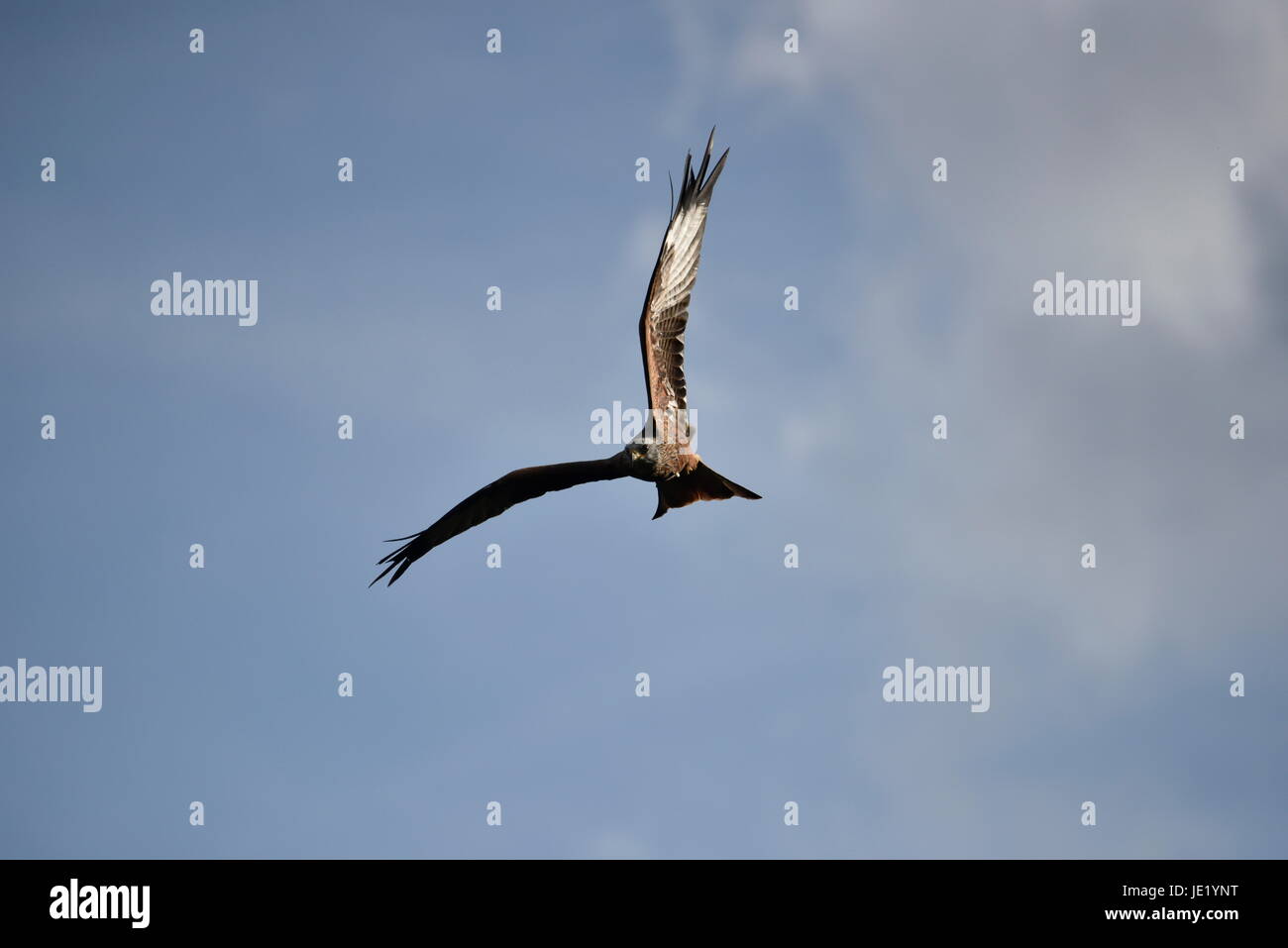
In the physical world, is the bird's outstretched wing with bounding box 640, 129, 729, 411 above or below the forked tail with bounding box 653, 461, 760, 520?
above

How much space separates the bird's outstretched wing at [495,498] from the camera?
19.4 metres

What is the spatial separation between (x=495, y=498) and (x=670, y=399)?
11.3 feet

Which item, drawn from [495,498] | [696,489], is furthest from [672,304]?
[495,498]

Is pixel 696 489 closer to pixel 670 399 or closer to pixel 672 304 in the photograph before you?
pixel 670 399

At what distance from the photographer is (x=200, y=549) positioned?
29891mm

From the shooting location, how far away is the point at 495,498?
66.9 ft

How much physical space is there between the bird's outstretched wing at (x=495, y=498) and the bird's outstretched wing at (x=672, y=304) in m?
1.38

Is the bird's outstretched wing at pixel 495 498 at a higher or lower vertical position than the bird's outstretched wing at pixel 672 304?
lower

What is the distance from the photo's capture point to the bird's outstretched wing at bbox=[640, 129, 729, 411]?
18.4 meters

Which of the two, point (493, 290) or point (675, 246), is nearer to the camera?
point (675, 246)

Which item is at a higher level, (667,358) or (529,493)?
(667,358)
